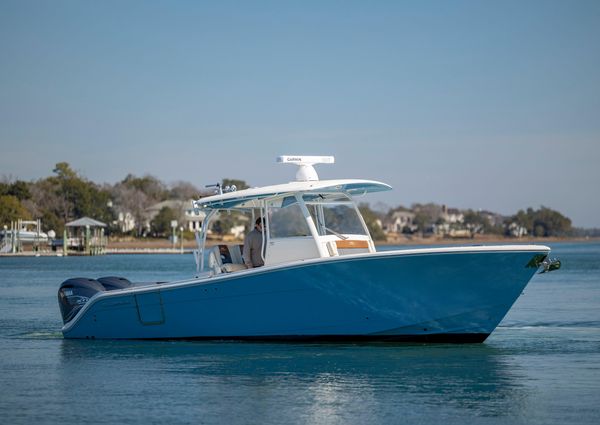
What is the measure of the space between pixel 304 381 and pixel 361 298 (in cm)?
274

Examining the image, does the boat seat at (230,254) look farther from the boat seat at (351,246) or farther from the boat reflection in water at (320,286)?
the boat seat at (351,246)

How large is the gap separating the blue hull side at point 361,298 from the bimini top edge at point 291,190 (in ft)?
5.00

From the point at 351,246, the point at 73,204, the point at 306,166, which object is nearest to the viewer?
the point at 351,246

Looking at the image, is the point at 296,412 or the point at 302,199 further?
the point at 302,199

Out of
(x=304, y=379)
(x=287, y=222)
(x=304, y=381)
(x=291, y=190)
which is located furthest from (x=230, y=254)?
(x=304, y=381)

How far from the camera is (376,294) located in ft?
58.1

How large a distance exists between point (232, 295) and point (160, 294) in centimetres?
151

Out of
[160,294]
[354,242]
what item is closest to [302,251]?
Answer: [354,242]

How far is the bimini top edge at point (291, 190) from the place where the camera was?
18547 mm

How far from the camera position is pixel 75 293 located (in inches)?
810

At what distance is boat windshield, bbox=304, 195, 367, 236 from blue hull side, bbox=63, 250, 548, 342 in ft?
5.16

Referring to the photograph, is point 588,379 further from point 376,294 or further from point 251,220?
point 251,220

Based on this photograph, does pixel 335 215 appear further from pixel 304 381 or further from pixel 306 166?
pixel 304 381

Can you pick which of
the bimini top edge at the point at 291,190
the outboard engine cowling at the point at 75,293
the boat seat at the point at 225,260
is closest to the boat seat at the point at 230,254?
the boat seat at the point at 225,260
